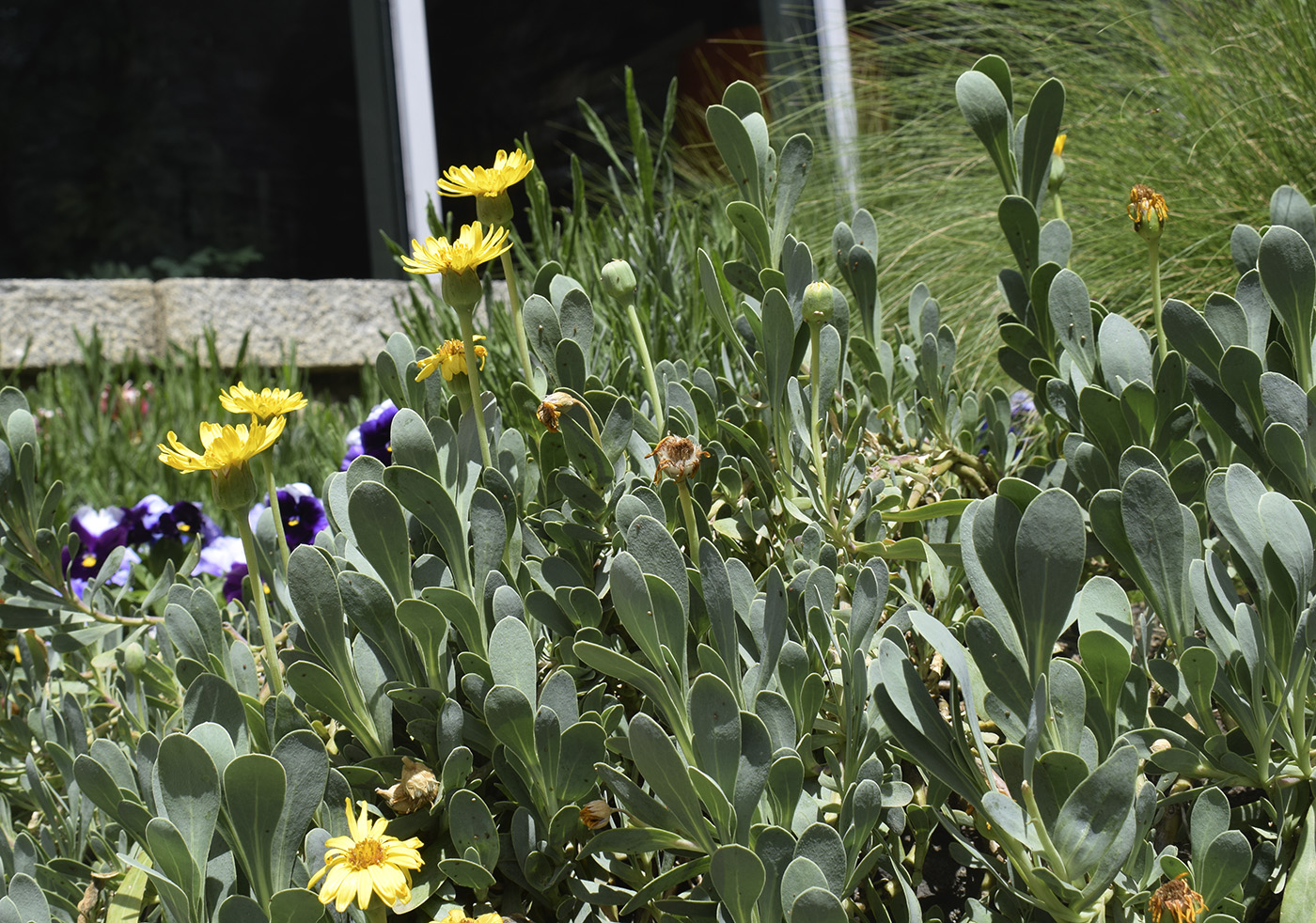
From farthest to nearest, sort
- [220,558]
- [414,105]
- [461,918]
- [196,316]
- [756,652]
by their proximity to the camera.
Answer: [414,105]
[196,316]
[220,558]
[756,652]
[461,918]

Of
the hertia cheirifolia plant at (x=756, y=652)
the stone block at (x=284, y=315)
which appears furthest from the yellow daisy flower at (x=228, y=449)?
the stone block at (x=284, y=315)

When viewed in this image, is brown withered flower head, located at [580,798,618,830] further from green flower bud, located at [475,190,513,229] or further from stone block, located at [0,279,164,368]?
stone block, located at [0,279,164,368]

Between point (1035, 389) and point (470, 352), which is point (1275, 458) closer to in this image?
point (1035, 389)

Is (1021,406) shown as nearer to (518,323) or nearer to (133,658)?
(518,323)

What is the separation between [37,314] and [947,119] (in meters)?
2.93

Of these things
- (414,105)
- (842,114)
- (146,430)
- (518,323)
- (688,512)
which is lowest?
(146,430)

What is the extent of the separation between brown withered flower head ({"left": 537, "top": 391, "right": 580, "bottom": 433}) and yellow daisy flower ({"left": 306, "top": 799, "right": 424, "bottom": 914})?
27cm

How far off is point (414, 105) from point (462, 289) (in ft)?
13.3

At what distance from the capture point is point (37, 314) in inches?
126

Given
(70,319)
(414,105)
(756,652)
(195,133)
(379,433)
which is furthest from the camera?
(195,133)

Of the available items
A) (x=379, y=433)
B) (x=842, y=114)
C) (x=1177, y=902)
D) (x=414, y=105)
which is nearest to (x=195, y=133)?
(x=414, y=105)

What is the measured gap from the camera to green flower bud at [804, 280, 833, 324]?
2.27ft

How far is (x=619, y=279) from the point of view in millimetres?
805

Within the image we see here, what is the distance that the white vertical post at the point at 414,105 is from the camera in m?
4.34
